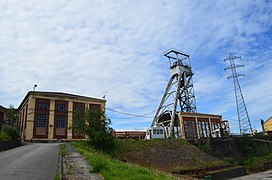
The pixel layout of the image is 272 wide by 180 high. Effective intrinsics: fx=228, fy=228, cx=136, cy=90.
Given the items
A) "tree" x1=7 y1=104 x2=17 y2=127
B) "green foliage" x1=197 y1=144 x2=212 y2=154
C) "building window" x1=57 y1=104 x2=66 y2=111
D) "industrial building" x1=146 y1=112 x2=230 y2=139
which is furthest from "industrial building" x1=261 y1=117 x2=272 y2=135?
"tree" x1=7 y1=104 x2=17 y2=127

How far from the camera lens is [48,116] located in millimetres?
42031

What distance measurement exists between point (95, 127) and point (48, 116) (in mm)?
21466

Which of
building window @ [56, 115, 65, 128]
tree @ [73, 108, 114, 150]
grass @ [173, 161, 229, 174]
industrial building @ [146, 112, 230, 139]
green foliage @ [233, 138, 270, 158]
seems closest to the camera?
grass @ [173, 161, 229, 174]

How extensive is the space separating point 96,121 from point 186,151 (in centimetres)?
1245

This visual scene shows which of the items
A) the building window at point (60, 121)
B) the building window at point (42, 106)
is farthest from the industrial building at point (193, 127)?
the building window at point (42, 106)

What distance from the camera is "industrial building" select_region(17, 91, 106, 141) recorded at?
4016 cm

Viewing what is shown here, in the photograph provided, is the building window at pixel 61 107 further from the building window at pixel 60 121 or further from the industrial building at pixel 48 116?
the building window at pixel 60 121

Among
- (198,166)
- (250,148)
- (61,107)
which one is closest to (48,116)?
(61,107)

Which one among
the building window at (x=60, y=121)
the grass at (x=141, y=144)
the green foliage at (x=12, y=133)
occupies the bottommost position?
the grass at (x=141, y=144)

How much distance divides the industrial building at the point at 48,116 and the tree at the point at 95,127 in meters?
15.3

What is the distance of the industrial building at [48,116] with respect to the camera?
132 feet

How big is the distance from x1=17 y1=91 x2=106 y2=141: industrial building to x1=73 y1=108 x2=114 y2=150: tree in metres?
15.3

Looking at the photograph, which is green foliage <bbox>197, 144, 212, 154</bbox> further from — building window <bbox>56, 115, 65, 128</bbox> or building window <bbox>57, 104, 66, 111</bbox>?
building window <bbox>57, 104, 66, 111</bbox>

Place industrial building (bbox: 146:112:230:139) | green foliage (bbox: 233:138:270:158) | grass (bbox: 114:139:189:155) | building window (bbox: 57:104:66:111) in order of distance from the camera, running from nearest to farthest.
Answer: grass (bbox: 114:139:189:155) < green foliage (bbox: 233:138:270:158) < industrial building (bbox: 146:112:230:139) < building window (bbox: 57:104:66:111)
